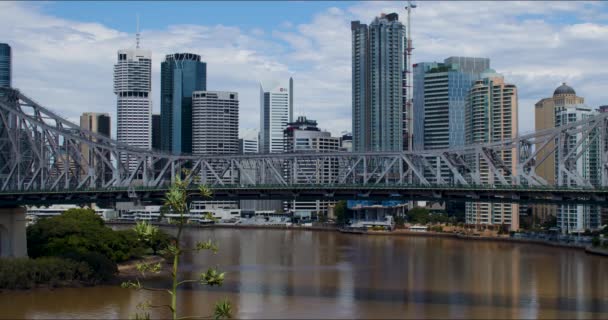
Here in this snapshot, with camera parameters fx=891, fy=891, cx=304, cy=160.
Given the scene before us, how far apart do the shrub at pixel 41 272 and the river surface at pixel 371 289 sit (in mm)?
684

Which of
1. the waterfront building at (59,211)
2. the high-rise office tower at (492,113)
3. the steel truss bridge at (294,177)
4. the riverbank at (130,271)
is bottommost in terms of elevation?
the riverbank at (130,271)

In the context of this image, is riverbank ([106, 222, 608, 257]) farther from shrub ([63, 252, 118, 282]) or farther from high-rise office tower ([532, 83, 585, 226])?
shrub ([63, 252, 118, 282])

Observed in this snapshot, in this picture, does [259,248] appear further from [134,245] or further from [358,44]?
[358,44]

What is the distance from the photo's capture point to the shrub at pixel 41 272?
1314 inches

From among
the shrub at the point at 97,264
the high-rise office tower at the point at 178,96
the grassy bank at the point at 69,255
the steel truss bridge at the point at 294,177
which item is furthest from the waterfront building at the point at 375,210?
the shrub at the point at 97,264

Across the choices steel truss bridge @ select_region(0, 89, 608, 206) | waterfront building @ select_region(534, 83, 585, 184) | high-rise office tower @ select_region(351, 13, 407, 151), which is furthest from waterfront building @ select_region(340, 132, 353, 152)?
steel truss bridge @ select_region(0, 89, 608, 206)

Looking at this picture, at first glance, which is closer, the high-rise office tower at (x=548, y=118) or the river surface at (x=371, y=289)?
the river surface at (x=371, y=289)

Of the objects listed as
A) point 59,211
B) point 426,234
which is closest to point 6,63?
point 59,211

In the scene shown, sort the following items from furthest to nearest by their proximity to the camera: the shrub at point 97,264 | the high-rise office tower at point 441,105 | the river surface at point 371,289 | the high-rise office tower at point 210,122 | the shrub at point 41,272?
the high-rise office tower at point 210,122 → the high-rise office tower at point 441,105 → the shrub at point 97,264 → the shrub at point 41,272 → the river surface at point 371,289

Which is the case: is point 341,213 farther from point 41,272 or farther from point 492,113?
point 41,272

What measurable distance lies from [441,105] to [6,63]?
56630 millimetres

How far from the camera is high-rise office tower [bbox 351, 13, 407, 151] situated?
118m

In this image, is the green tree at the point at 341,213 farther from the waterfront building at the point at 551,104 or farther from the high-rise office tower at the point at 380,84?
the high-rise office tower at the point at 380,84

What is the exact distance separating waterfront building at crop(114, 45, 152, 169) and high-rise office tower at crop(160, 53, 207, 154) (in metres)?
2.82
